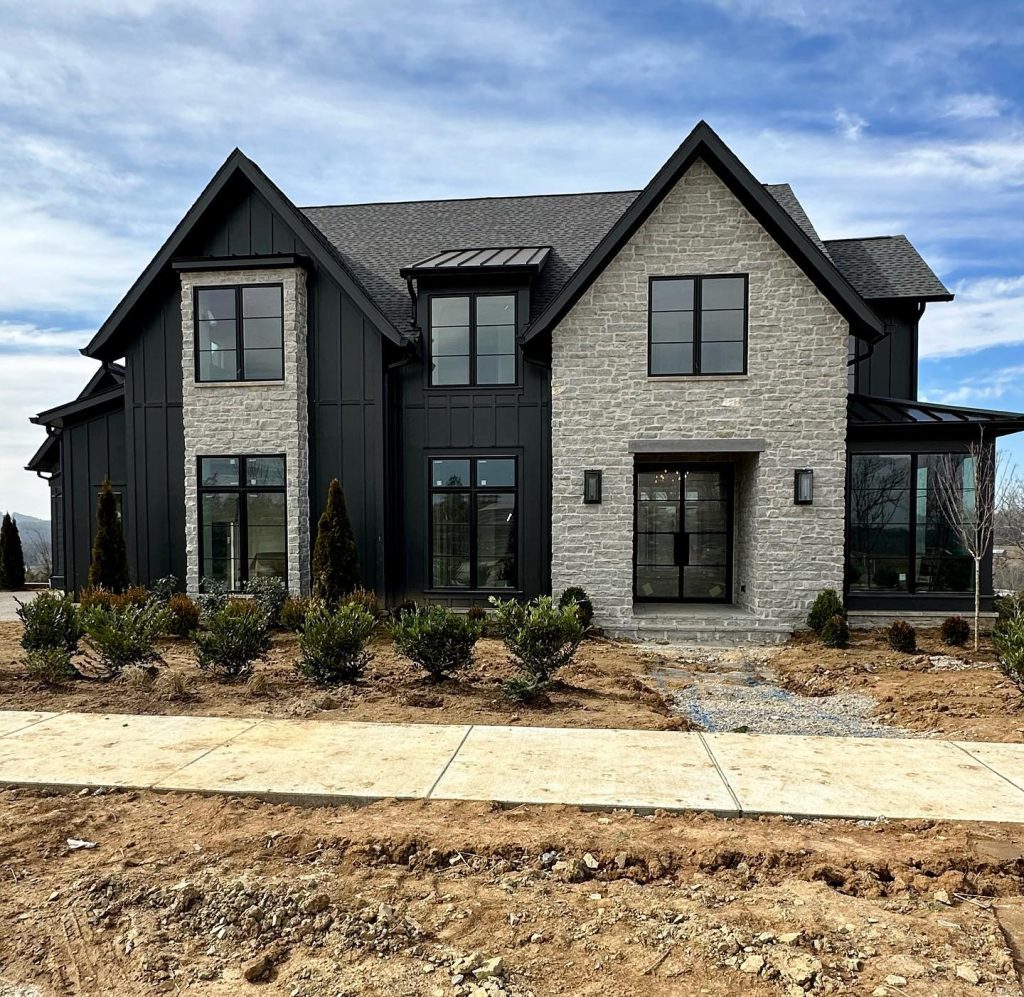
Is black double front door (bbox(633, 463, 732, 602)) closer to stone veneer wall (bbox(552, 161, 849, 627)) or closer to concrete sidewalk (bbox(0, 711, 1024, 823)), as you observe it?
stone veneer wall (bbox(552, 161, 849, 627))

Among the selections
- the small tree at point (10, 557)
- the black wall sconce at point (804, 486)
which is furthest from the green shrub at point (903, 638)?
the small tree at point (10, 557)

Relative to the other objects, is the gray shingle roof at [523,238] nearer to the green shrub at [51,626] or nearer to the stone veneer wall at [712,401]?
the stone veneer wall at [712,401]

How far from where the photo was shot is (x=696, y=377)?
11.1 meters

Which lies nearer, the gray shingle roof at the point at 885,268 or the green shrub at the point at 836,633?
the green shrub at the point at 836,633

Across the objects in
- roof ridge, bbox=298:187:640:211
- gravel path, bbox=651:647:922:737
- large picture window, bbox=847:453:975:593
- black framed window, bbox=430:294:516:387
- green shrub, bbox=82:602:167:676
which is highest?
roof ridge, bbox=298:187:640:211

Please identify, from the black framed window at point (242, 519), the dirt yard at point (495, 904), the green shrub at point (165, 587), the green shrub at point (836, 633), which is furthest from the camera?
the black framed window at point (242, 519)

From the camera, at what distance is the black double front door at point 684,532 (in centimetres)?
1259

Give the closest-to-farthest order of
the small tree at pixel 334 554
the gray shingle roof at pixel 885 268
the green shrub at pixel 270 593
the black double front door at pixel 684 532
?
the green shrub at pixel 270 593, the small tree at pixel 334 554, the black double front door at pixel 684 532, the gray shingle roof at pixel 885 268

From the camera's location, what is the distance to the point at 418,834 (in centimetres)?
365

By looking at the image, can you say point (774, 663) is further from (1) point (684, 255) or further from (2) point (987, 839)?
(1) point (684, 255)

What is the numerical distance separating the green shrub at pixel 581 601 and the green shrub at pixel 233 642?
4962 mm

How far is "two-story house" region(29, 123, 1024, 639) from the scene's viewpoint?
11008 mm

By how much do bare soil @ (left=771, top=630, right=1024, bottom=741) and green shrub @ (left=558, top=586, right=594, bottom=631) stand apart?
9.33 ft

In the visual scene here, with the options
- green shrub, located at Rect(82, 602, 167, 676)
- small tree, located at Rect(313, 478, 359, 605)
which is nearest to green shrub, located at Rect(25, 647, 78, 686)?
green shrub, located at Rect(82, 602, 167, 676)
